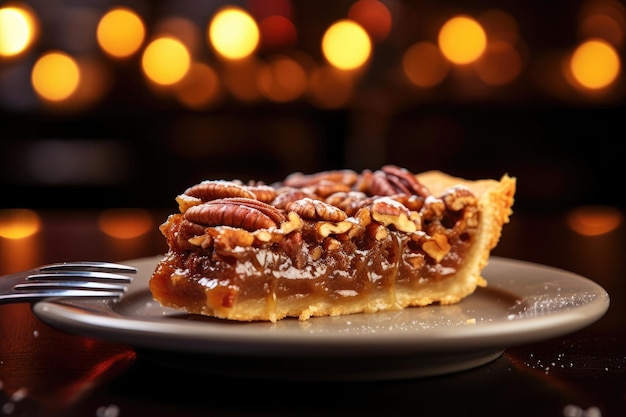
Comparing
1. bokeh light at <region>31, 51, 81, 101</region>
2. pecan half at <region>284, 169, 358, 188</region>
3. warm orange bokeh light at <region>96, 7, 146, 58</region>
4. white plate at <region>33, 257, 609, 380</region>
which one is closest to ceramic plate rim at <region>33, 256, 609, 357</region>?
white plate at <region>33, 257, 609, 380</region>

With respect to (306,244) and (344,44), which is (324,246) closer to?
(306,244)

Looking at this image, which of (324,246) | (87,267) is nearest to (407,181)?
(324,246)

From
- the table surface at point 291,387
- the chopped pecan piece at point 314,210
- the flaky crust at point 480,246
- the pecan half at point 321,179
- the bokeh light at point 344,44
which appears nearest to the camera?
the table surface at point 291,387

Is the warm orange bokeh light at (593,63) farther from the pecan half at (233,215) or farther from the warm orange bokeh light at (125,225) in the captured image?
the pecan half at (233,215)

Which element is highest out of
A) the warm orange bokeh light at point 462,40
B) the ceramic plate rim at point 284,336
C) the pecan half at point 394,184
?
the warm orange bokeh light at point 462,40

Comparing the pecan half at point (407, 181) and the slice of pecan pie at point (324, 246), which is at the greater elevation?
the pecan half at point (407, 181)

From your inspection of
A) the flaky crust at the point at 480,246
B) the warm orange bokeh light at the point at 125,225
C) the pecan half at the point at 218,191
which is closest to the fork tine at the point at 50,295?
the pecan half at the point at 218,191
